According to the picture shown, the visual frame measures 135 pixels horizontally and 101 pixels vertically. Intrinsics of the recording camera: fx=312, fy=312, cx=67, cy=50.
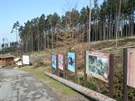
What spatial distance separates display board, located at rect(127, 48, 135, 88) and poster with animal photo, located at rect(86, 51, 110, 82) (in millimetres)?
1911

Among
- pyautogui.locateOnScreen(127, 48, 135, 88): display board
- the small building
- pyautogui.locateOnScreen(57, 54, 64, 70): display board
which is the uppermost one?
pyautogui.locateOnScreen(127, 48, 135, 88): display board

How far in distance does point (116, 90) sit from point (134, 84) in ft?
9.10

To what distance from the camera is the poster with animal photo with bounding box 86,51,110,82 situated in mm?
12133

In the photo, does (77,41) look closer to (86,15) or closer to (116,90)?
(116,90)

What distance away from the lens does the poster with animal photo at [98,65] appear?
12133 mm

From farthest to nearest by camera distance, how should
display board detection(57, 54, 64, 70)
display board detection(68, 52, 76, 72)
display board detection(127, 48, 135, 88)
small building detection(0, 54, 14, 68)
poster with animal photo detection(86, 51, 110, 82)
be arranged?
small building detection(0, 54, 14, 68), display board detection(57, 54, 64, 70), display board detection(68, 52, 76, 72), poster with animal photo detection(86, 51, 110, 82), display board detection(127, 48, 135, 88)

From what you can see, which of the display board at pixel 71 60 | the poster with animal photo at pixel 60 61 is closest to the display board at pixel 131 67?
the display board at pixel 71 60

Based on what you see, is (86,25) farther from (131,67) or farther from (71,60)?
(131,67)

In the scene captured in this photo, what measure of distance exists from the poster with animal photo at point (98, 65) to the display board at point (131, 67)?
6.27 feet

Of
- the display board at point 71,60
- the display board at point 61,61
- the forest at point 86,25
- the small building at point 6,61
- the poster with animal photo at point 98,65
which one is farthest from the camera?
the small building at point 6,61

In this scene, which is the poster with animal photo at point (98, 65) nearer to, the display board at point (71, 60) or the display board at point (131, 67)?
the display board at point (131, 67)

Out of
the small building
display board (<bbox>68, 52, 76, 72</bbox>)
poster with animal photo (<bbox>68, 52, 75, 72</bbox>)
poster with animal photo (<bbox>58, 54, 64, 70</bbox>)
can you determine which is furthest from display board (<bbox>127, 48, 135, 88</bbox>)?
the small building

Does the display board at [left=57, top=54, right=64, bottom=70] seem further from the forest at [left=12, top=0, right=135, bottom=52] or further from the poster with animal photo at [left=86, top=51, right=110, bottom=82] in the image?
the poster with animal photo at [left=86, top=51, right=110, bottom=82]

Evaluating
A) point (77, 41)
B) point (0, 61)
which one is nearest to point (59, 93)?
point (77, 41)
